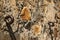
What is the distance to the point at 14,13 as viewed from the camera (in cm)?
137

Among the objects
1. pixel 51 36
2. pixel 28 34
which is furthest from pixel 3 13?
pixel 51 36

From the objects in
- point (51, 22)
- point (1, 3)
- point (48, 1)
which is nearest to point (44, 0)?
point (48, 1)

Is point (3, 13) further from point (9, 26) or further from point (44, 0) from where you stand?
point (44, 0)

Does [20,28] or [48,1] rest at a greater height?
[48,1]

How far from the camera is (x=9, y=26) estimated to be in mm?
1359

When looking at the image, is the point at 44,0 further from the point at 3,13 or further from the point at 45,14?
the point at 3,13

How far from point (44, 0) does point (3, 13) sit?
255 mm

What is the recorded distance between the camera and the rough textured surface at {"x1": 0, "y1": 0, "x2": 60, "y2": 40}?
136 cm

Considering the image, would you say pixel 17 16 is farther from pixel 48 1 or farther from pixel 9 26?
pixel 48 1

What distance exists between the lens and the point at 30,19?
1.39 m

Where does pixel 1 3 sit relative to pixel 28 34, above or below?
above

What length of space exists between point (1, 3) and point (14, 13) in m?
0.09

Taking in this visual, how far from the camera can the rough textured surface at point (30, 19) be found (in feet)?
4.45

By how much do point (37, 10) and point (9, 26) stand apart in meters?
0.19
